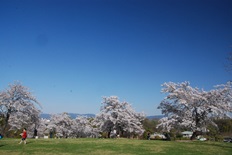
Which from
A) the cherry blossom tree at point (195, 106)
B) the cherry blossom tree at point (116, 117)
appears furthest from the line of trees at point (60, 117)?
the cherry blossom tree at point (195, 106)

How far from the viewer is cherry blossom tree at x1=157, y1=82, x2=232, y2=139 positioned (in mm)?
32938

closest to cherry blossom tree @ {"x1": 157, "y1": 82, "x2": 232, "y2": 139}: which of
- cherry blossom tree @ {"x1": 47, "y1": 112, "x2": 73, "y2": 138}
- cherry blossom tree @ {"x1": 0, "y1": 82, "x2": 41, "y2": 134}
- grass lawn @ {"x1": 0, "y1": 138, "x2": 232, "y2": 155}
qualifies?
Answer: grass lawn @ {"x1": 0, "y1": 138, "x2": 232, "y2": 155}

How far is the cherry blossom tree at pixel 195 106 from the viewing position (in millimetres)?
32938

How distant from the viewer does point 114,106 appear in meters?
49.6

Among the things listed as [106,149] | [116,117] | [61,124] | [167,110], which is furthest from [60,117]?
[106,149]

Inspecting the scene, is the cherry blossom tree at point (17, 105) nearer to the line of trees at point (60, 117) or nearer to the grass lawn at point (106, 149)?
the line of trees at point (60, 117)

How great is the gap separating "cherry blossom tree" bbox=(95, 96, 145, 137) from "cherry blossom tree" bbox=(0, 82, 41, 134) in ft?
50.2

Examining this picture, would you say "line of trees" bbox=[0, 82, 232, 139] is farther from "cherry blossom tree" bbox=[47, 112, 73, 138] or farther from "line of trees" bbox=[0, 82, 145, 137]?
"cherry blossom tree" bbox=[47, 112, 73, 138]

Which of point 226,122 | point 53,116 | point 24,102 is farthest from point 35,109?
point 226,122

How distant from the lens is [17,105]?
3828 cm

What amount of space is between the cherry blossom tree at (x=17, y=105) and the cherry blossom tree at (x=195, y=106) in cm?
2432

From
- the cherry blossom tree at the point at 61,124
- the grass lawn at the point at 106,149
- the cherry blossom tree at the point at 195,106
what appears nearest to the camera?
the grass lawn at the point at 106,149

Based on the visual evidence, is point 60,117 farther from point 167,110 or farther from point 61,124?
point 167,110

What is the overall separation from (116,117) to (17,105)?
68.4 feet
